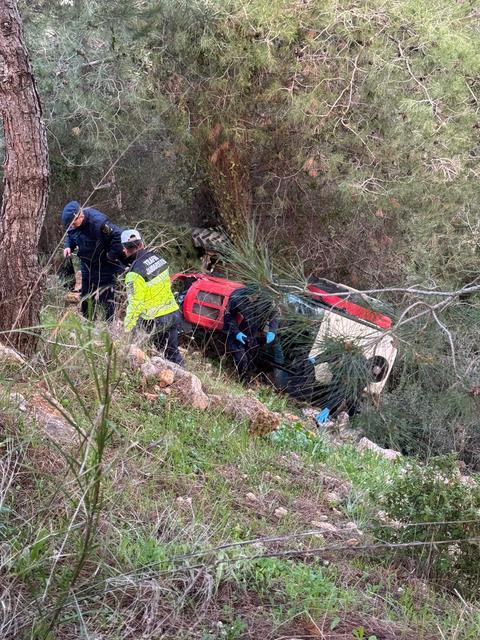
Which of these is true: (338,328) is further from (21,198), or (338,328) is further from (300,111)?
(300,111)

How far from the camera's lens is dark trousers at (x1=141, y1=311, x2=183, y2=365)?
22.9 feet

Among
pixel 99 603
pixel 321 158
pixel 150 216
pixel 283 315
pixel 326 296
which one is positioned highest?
pixel 326 296

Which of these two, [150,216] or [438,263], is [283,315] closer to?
[438,263]

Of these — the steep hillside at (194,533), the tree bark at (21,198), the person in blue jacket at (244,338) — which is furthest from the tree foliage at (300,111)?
the steep hillside at (194,533)

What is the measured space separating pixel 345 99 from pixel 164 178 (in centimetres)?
337

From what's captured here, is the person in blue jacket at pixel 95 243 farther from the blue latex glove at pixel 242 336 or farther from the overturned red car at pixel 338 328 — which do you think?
the overturned red car at pixel 338 328

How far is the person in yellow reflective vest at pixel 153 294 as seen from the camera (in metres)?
6.58

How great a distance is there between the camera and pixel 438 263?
1060 centimetres

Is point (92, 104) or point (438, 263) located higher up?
point (92, 104)

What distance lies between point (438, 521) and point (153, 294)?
391cm

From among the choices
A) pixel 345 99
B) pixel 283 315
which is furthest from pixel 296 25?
pixel 283 315

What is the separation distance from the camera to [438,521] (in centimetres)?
353

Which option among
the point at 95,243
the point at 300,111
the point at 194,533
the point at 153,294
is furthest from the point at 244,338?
the point at 194,533

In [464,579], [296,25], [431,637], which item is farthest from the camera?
[296,25]
